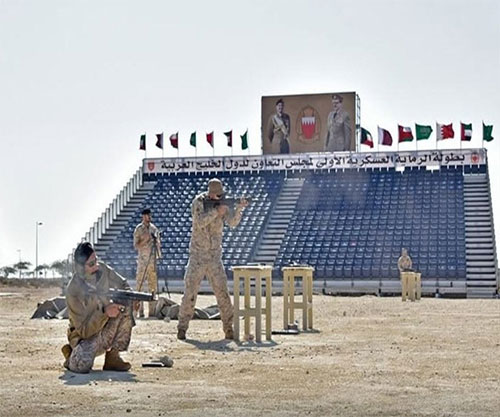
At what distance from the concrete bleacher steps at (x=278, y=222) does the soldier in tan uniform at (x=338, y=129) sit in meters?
2.32

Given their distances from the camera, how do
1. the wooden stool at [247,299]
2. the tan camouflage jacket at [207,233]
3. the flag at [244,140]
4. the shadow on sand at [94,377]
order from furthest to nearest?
the flag at [244,140]
the tan camouflage jacket at [207,233]
the wooden stool at [247,299]
the shadow on sand at [94,377]

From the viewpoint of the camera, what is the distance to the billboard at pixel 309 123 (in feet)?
162

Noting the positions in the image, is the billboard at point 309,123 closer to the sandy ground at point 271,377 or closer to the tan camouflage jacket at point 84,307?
the sandy ground at point 271,377

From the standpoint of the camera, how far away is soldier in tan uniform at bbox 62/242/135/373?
9.49 metres

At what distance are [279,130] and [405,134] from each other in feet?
19.9

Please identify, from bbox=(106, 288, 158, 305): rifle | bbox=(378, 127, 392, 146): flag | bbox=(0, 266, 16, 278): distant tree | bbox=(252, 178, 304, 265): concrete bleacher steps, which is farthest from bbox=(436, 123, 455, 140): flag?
bbox=(0, 266, 16, 278): distant tree

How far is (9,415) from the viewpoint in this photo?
709 centimetres

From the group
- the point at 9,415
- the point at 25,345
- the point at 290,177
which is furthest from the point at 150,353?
the point at 290,177

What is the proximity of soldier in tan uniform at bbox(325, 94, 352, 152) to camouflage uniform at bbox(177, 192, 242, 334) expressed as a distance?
35.6 metres

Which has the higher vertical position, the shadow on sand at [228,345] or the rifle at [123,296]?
the rifle at [123,296]

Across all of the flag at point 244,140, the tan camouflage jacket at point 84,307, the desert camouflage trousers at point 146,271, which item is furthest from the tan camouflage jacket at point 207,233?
the flag at point 244,140

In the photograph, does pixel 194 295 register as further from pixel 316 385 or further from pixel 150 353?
pixel 316 385

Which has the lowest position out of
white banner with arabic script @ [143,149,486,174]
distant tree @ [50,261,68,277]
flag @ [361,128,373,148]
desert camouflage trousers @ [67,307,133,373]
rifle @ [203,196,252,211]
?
distant tree @ [50,261,68,277]

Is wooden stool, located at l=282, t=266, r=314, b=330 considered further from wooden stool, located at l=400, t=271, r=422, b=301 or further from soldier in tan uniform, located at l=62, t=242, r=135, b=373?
wooden stool, located at l=400, t=271, r=422, b=301
